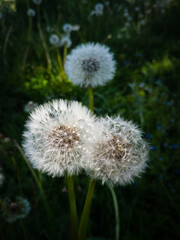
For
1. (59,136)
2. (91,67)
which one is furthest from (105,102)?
(59,136)

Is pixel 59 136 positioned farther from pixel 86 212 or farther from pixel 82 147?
pixel 86 212

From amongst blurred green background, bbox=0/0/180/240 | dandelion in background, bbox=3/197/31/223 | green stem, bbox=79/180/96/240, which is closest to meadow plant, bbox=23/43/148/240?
green stem, bbox=79/180/96/240

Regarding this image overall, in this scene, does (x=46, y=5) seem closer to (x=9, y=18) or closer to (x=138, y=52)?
(x=9, y=18)

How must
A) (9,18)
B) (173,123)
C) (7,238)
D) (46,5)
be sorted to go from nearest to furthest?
1. (7,238)
2. (173,123)
3. (9,18)
4. (46,5)

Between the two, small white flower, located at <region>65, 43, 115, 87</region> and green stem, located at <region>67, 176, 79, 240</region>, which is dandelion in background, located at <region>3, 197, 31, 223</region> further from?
small white flower, located at <region>65, 43, 115, 87</region>

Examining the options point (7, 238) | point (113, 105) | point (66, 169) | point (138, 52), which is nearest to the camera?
point (66, 169)

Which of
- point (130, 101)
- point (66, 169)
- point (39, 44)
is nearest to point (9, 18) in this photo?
point (39, 44)

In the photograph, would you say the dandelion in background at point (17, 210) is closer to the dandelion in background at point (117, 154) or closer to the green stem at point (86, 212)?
the green stem at point (86, 212)
